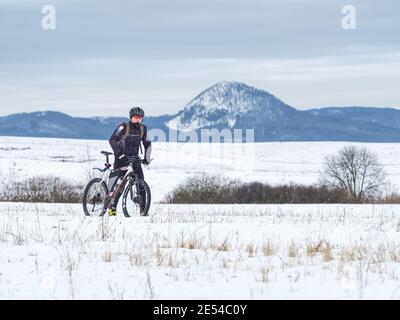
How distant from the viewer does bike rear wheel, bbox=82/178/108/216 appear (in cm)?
1523

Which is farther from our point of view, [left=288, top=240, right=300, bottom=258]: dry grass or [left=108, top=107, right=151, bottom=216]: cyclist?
[left=108, top=107, right=151, bottom=216]: cyclist

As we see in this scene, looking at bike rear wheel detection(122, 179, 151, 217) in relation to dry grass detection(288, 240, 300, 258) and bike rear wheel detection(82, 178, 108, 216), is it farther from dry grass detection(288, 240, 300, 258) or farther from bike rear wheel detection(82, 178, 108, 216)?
dry grass detection(288, 240, 300, 258)

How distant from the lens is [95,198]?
1524cm

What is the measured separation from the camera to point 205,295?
6.16 metres

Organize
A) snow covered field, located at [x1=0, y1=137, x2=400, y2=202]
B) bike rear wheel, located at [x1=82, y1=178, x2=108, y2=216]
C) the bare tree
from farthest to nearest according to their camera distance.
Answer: the bare tree, snow covered field, located at [x1=0, y1=137, x2=400, y2=202], bike rear wheel, located at [x1=82, y1=178, x2=108, y2=216]

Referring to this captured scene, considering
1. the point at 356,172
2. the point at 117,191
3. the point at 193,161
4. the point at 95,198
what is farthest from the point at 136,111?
the point at 193,161

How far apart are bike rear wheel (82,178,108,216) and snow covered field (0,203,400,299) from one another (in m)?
3.94

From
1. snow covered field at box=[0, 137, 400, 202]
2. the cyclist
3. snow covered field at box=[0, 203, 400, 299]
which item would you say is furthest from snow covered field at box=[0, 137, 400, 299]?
snow covered field at box=[0, 137, 400, 202]

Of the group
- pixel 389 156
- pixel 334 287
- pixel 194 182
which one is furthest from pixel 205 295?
pixel 389 156

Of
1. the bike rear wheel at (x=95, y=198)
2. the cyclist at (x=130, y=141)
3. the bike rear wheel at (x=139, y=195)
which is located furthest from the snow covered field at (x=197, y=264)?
the cyclist at (x=130, y=141)

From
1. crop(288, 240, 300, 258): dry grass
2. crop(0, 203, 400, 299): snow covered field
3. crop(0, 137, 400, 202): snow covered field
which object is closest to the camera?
crop(0, 203, 400, 299): snow covered field

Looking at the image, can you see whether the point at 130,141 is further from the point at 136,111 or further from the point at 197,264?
the point at 197,264

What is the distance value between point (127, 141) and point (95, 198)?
4.40 ft

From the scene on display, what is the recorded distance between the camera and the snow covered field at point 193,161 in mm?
61906
